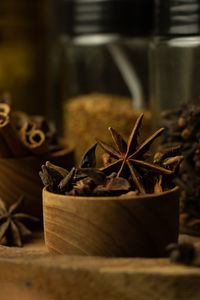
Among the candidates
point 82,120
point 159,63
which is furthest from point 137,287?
point 82,120

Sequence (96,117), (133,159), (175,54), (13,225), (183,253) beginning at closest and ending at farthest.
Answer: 1. (183,253)
2. (133,159)
3. (13,225)
4. (175,54)
5. (96,117)

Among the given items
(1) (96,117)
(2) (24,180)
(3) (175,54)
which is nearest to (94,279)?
(2) (24,180)

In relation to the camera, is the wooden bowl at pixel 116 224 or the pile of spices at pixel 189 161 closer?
the wooden bowl at pixel 116 224

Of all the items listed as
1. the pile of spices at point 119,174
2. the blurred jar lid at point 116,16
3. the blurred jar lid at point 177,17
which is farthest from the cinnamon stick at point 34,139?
the blurred jar lid at point 116,16

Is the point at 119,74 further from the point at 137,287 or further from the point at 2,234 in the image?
the point at 137,287

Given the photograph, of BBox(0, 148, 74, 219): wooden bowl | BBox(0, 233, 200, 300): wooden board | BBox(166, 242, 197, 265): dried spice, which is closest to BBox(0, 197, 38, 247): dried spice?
BBox(0, 148, 74, 219): wooden bowl

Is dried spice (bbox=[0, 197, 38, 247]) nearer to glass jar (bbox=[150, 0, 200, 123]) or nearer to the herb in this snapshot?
the herb

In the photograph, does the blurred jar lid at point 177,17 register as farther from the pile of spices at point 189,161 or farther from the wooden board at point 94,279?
the wooden board at point 94,279

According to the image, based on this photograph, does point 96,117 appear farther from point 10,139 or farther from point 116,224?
point 116,224
